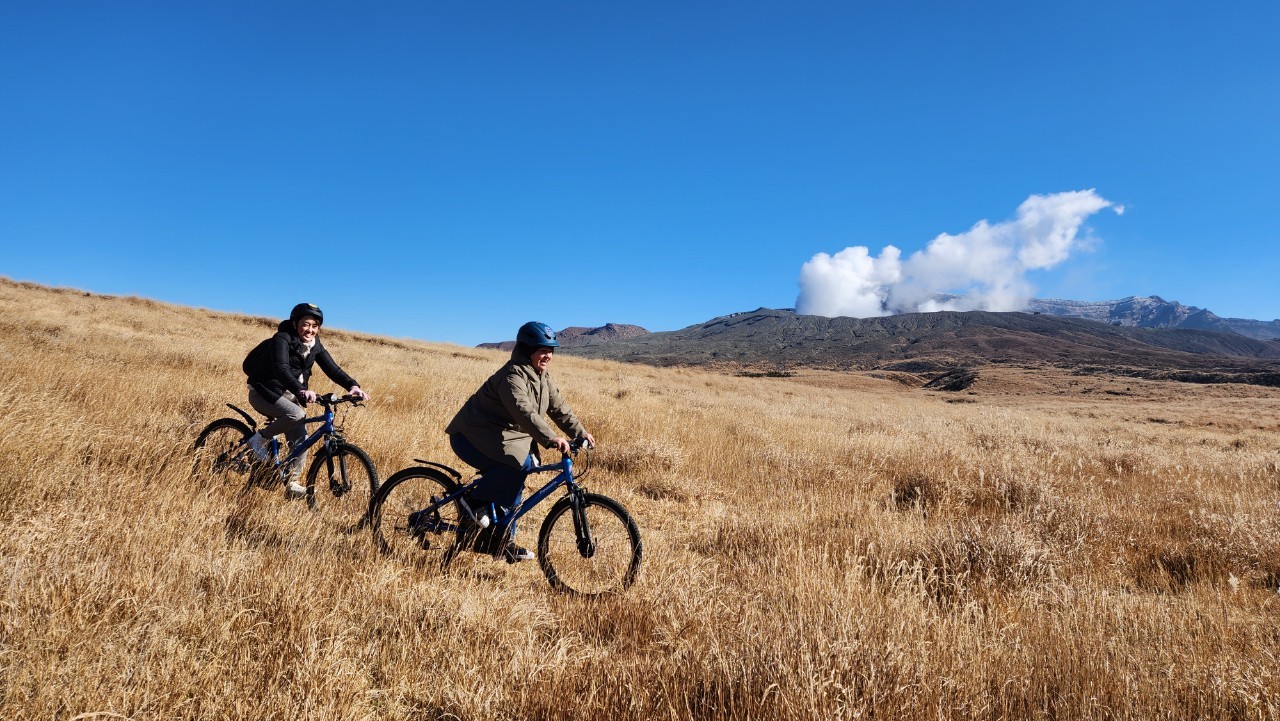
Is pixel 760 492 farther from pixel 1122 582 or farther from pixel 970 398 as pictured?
pixel 970 398

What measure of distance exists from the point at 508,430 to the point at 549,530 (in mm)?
932

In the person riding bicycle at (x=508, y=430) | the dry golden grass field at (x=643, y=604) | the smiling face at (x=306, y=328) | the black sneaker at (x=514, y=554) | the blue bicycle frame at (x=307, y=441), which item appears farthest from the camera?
the smiling face at (x=306, y=328)

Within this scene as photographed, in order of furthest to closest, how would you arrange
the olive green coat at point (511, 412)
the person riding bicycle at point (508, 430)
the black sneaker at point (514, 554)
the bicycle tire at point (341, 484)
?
1. the bicycle tire at point (341, 484)
2. the black sneaker at point (514, 554)
3. the person riding bicycle at point (508, 430)
4. the olive green coat at point (511, 412)

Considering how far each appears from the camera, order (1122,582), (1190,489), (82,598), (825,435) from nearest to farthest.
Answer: (82,598)
(1122,582)
(1190,489)
(825,435)

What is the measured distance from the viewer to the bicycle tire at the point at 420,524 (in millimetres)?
4773

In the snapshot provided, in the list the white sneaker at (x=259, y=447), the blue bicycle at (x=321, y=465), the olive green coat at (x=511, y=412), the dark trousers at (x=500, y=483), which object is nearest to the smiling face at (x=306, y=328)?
the blue bicycle at (x=321, y=465)

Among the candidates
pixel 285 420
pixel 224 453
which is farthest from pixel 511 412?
pixel 224 453

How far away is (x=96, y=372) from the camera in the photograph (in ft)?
30.2

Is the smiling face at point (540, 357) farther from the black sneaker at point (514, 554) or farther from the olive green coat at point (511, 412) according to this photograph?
the black sneaker at point (514, 554)

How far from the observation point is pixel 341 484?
6.02 meters

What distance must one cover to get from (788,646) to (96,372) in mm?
11711

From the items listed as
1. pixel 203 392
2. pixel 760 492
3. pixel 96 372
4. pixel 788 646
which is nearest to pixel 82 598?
pixel 788 646

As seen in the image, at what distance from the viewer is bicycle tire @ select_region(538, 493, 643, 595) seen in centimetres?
462

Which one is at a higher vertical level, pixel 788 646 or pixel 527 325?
pixel 527 325
